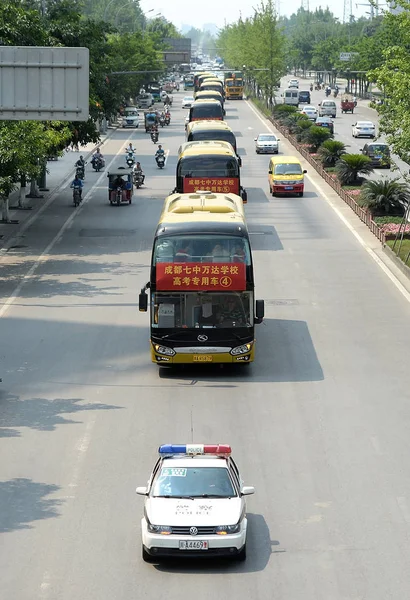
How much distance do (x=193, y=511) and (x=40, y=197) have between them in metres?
49.3

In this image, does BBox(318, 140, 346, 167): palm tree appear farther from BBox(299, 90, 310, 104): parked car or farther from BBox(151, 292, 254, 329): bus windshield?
BBox(299, 90, 310, 104): parked car

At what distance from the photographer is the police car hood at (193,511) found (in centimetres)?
1738

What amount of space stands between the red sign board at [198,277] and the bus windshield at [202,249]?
0.65 feet

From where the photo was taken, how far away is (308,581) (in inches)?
671

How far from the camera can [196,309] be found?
28.8 metres

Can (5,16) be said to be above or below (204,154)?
above

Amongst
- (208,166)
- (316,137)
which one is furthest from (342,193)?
(316,137)

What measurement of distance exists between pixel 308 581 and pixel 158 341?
12.4 meters

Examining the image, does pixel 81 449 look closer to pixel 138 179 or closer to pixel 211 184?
pixel 211 184

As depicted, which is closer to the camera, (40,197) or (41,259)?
(41,259)

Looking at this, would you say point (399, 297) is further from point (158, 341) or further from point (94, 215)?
point (94, 215)

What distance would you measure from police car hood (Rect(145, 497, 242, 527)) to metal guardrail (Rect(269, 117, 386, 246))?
32.2 metres

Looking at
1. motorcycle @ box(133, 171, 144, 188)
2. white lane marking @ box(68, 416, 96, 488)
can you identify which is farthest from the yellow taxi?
white lane marking @ box(68, 416, 96, 488)

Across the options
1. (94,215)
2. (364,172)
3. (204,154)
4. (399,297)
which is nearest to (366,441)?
(399,297)
